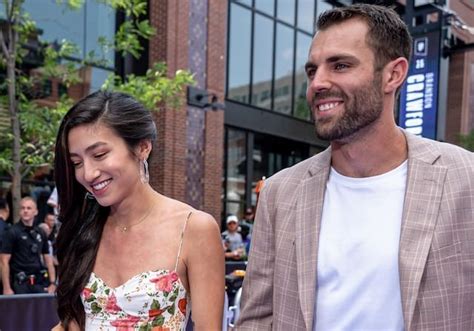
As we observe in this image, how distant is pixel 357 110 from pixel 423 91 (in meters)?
8.69

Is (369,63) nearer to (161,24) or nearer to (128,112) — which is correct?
(128,112)

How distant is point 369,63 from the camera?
5.49 feet

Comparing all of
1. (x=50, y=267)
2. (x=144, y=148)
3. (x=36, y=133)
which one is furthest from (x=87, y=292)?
(x=36, y=133)

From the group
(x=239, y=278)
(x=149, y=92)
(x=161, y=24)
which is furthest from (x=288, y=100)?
(x=239, y=278)

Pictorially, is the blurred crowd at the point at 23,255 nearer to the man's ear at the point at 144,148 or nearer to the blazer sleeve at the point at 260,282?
the man's ear at the point at 144,148

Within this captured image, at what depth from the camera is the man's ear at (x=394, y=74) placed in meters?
1.70

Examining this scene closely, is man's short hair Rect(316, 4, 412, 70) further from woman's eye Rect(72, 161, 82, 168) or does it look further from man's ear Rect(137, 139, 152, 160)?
woman's eye Rect(72, 161, 82, 168)

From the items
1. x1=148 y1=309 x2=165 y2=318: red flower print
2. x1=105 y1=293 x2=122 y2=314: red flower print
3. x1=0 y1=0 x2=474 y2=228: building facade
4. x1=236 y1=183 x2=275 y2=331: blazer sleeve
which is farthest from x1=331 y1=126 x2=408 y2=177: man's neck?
x1=0 y1=0 x2=474 y2=228: building facade

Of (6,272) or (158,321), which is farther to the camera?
(6,272)

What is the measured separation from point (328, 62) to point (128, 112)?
819 mm

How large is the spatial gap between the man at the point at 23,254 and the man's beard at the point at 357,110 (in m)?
5.98

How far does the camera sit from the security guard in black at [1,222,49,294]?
694 cm

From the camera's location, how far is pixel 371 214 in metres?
1.70

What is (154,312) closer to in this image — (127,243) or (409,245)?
(127,243)
